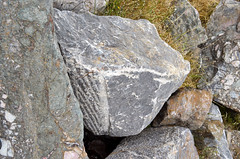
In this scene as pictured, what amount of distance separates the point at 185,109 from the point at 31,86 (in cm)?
175

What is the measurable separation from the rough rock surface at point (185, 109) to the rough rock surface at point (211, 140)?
332mm

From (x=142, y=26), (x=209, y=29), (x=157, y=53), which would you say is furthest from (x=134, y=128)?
(x=209, y=29)

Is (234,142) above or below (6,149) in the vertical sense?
below

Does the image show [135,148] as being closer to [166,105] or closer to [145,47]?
[166,105]

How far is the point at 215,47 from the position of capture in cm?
345

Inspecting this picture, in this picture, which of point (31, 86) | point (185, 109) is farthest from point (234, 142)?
point (31, 86)

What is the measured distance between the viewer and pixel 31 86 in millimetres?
1361

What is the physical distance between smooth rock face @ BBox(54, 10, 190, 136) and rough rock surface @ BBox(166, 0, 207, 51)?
1228mm

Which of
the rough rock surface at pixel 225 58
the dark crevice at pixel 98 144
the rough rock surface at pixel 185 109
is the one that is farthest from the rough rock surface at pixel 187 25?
the dark crevice at pixel 98 144

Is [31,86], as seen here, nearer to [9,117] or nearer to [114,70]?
[9,117]

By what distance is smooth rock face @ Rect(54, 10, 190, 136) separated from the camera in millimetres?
1698

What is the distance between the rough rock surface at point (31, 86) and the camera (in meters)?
1.24

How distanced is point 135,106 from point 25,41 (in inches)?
39.3

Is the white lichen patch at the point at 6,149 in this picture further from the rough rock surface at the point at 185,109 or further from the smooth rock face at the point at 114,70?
the rough rock surface at the point at 185,109
